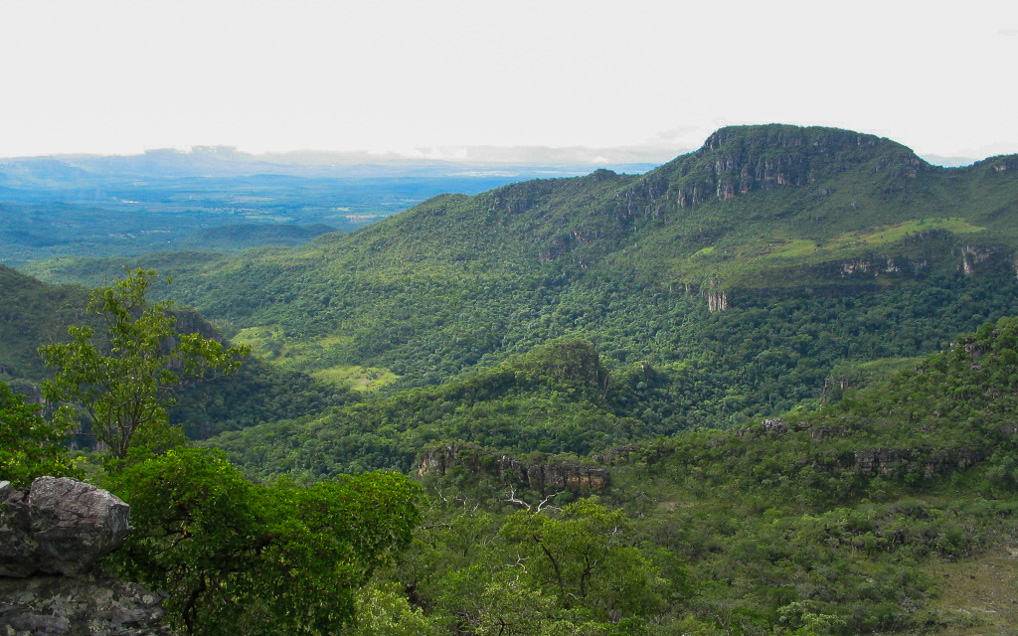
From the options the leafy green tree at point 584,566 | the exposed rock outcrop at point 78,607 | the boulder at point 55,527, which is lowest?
the leafy green tree at point 584,566

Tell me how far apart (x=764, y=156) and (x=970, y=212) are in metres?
48.3

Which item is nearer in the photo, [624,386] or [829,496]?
[829,496]

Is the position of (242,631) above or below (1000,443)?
above

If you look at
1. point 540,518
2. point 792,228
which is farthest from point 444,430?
point 792,228

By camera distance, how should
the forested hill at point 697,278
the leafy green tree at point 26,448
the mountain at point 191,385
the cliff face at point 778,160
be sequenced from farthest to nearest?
1. the cliff face at point 778,160
2. the forested hill at point 697,278
3. the mountain at point 191,385
4. the leafy green tree at point 26,448

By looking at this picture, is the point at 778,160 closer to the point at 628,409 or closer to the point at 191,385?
the point at 628,409

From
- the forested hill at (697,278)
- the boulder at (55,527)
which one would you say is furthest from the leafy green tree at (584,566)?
the forested hill at (697,278)

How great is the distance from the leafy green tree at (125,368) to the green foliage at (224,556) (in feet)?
36.3

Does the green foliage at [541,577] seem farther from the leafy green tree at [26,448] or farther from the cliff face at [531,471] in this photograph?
the cliff face at [531,471]

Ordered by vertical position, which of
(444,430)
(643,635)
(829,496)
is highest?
(643,635)

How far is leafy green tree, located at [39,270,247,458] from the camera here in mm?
25328

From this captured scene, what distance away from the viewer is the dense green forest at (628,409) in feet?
67.9

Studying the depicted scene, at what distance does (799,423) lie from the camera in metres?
54.0

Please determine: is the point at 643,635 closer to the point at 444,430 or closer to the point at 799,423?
the point at 799,423
